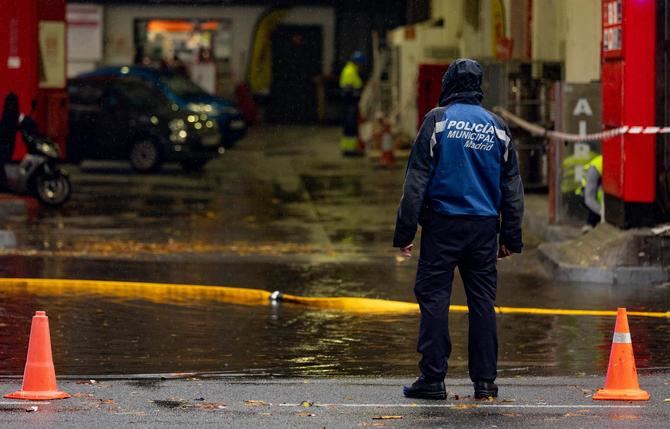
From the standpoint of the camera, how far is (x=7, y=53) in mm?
22734

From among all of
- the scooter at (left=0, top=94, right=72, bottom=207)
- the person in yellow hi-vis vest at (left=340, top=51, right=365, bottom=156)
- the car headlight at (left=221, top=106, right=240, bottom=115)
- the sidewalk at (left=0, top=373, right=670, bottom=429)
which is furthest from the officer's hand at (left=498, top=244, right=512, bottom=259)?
the car headlight at (left=221, top=106, right=240, bottom=115)

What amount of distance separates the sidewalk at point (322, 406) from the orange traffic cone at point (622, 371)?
7 cm

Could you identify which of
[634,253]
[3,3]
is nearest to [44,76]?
[3,3]

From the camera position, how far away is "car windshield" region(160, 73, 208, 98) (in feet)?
108

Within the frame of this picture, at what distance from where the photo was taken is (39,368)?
8.91m

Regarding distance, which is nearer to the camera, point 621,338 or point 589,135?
point 621,338

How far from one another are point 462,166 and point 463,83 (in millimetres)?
445

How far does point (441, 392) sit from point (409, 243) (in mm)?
798

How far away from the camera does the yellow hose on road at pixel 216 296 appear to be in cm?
1330

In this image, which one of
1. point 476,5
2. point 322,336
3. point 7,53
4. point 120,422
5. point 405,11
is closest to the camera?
point 120,422

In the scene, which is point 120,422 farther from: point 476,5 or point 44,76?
point 476,5

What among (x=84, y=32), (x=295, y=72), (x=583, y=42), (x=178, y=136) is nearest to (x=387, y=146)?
(x=178, y=136)

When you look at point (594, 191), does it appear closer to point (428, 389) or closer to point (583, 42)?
point (583, 42)

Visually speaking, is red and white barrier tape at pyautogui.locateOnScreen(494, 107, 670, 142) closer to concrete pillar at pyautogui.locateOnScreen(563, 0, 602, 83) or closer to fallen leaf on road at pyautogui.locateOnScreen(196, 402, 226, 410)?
concrete pillar at pyautogui.locateOnScreen(563, 0, 602, 83)
